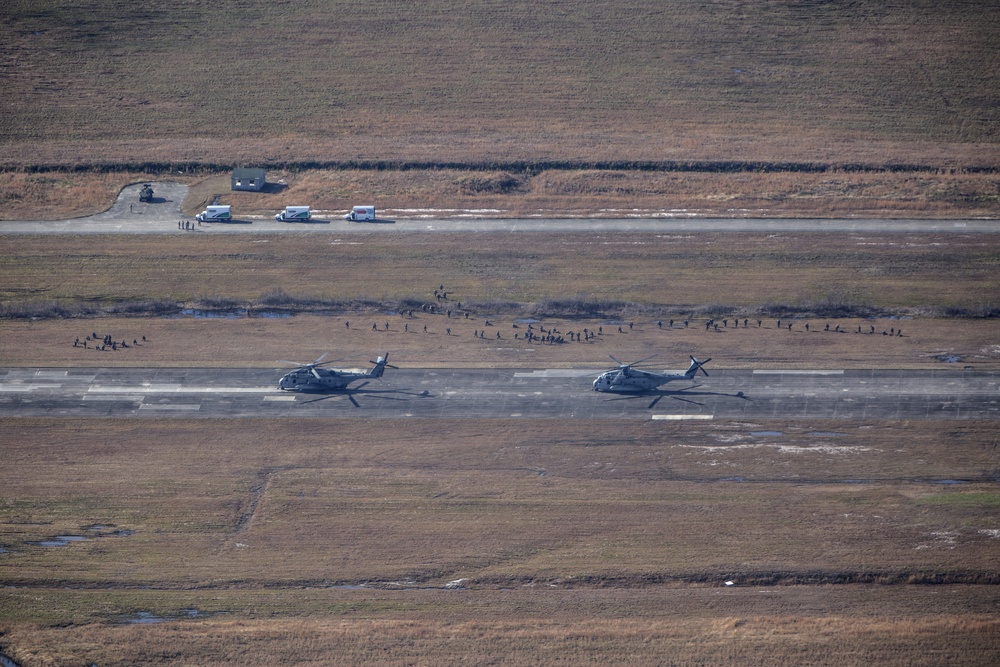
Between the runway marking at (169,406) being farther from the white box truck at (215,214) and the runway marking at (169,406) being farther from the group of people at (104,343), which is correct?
the white box truck at (215,214)

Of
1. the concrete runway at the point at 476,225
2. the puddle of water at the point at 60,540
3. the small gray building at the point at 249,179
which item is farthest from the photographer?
the small gray building at the point at 249,179

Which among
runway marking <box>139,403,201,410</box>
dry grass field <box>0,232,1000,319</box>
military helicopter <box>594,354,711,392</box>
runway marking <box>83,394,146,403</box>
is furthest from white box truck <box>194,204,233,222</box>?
military helicopter <box>594,354,711,392</box>

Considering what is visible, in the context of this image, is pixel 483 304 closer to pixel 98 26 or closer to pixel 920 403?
pixel 920 403

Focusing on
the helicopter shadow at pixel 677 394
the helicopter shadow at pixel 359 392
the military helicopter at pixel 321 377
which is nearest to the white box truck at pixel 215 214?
the military helicopter at pixel 321 377

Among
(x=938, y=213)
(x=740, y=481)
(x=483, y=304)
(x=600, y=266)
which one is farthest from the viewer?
(x=938, y=213)

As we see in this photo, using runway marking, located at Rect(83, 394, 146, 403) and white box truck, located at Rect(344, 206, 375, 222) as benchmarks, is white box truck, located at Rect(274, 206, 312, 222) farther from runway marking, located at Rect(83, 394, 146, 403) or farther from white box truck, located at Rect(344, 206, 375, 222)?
runway marking, located at Rect(83, 394, 146, 403)

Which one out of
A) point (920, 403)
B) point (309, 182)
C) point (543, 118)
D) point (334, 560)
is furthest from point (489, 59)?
point (334, 560)
